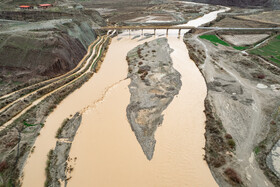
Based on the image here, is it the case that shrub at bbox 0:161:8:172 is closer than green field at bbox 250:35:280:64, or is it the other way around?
shrub at bbox 0:161:8:172

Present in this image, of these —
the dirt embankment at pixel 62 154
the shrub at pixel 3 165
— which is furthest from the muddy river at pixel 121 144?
the shrub at pixel 3 165

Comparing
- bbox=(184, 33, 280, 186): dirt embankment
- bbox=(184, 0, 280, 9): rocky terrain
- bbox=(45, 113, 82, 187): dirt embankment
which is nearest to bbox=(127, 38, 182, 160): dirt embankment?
bbox=(184, 33, 280, 186): dirt embankment

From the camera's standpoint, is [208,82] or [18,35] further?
[18,35]

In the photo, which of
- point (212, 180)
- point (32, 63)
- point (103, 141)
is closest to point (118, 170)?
point (103, 141)

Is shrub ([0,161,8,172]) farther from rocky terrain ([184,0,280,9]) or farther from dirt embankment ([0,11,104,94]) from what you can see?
rocky terrain ([184,0,280,9])

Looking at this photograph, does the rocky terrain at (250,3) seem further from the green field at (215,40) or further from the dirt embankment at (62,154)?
the dirt embankment at (62,154)

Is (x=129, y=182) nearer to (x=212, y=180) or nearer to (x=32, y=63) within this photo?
(x=212, y=180)
